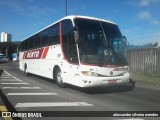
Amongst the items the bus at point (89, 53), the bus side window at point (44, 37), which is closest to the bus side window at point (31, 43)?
the bus side window at point (44, 37)

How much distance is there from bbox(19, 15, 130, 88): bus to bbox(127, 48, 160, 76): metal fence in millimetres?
7728

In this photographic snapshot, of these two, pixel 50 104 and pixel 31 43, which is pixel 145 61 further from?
pixel 50 104

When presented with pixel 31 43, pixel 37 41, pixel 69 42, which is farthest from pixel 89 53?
pixel 31 43

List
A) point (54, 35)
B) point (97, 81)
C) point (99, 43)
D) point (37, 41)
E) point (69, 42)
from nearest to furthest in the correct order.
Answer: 1. point (97, 81)
2. point (99, 43)
3. point (69, 42)
4. point (54, 35)
5. point (37, 41)

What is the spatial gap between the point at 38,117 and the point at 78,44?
16.6 ft

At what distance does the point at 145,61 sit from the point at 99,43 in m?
10.0

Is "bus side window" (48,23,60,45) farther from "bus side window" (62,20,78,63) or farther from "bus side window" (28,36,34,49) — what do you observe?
"bus side window" (28,36,34,49)

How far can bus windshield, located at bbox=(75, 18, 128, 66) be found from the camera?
12.2 meters

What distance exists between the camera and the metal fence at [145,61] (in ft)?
67.2

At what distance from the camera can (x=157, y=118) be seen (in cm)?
784

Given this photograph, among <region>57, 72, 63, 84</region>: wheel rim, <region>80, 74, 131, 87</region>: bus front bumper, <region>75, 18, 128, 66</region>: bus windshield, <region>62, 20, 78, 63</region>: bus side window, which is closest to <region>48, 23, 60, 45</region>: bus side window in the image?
<region>62, 20, 78, 63</region>: bus side window

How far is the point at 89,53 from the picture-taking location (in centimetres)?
1220

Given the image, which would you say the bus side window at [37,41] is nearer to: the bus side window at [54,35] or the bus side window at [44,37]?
the bus side window at [44,37]

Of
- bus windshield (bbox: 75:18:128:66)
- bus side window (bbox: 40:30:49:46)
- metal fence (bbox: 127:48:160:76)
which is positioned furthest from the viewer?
metal fence (bbox: 127:48:160:76)
